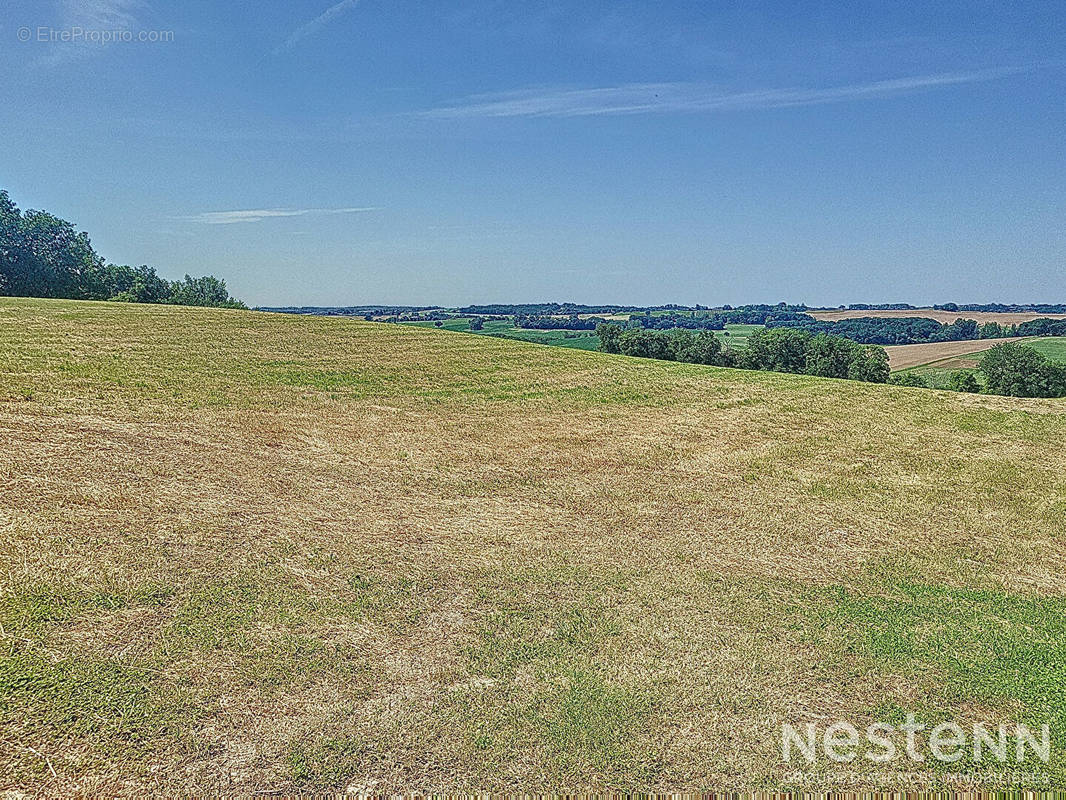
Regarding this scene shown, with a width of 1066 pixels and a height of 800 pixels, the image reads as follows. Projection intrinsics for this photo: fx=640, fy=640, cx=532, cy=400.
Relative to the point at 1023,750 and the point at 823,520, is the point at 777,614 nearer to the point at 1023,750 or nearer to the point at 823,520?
the point at 1023,750

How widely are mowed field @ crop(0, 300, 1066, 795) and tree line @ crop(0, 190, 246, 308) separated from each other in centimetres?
4477

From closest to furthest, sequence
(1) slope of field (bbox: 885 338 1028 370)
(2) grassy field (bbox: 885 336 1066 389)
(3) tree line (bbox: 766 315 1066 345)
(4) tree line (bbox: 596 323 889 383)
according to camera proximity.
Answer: (4) tree line (bbox: 596 323 889 383)
(2) grassy field (bbox: 885 336 1066 389)
(1) slope of field (bbox: 885 338 1028 370)
(3) tree line (bbox: 766 315 1066 345)

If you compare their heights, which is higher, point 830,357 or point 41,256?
point 41,256

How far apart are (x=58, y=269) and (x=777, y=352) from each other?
5876cm

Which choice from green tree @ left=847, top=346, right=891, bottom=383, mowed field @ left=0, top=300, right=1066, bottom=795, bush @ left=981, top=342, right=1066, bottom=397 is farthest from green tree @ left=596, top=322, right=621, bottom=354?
mowed field @ left=0, top=300, right=1066, bottom=795

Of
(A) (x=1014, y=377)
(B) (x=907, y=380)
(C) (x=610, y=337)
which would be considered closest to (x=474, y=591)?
(C) (x=610, y=337)

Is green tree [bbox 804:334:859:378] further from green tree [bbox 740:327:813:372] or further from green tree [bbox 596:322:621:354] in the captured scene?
green tree [bbox 596:322:621:354]

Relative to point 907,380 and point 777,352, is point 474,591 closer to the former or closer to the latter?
point 777,352

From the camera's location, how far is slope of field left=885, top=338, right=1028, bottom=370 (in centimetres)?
5566

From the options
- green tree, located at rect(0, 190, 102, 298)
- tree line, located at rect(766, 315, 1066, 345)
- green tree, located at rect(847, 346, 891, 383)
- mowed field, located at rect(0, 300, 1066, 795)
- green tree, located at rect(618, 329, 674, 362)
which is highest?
green tree, located at rect(0, 190, 102, 298)

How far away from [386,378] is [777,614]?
12.3m

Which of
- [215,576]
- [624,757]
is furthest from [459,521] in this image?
[624,757]

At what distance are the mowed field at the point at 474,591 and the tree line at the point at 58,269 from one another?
147ft

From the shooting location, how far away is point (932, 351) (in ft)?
206
